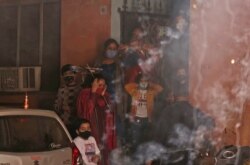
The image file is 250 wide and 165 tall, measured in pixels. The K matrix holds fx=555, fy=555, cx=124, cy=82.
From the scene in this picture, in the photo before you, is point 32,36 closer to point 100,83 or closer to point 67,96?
point 67,96

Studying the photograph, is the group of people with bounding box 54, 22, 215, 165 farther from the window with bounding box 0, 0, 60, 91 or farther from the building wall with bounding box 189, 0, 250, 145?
the window with bounding box 0, 0, 60, 91

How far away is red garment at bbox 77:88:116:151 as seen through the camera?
8.16 m

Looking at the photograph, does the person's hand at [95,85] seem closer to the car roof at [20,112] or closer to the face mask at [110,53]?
the face mask at [110,53]

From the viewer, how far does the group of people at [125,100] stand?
823cm

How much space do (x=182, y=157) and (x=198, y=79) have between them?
1.72 meters

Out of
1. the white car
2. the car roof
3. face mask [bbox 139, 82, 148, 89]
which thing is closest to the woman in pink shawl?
face mask [bbox 139, 82, 148, 89]

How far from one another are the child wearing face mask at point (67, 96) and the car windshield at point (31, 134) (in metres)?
1.70

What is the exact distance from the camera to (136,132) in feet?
29.4

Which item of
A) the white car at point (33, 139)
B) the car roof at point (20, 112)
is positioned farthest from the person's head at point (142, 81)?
the car roof at point (20, 112)

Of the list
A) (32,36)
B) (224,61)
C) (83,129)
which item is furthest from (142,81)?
(32,36)

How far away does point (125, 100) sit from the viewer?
9047 millimetres

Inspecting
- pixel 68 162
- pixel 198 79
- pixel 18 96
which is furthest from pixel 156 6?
pixel 68 162

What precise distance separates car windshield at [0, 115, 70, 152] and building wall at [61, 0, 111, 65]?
8.91 feet

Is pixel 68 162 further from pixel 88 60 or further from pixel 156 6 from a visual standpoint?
pixel 156 6
